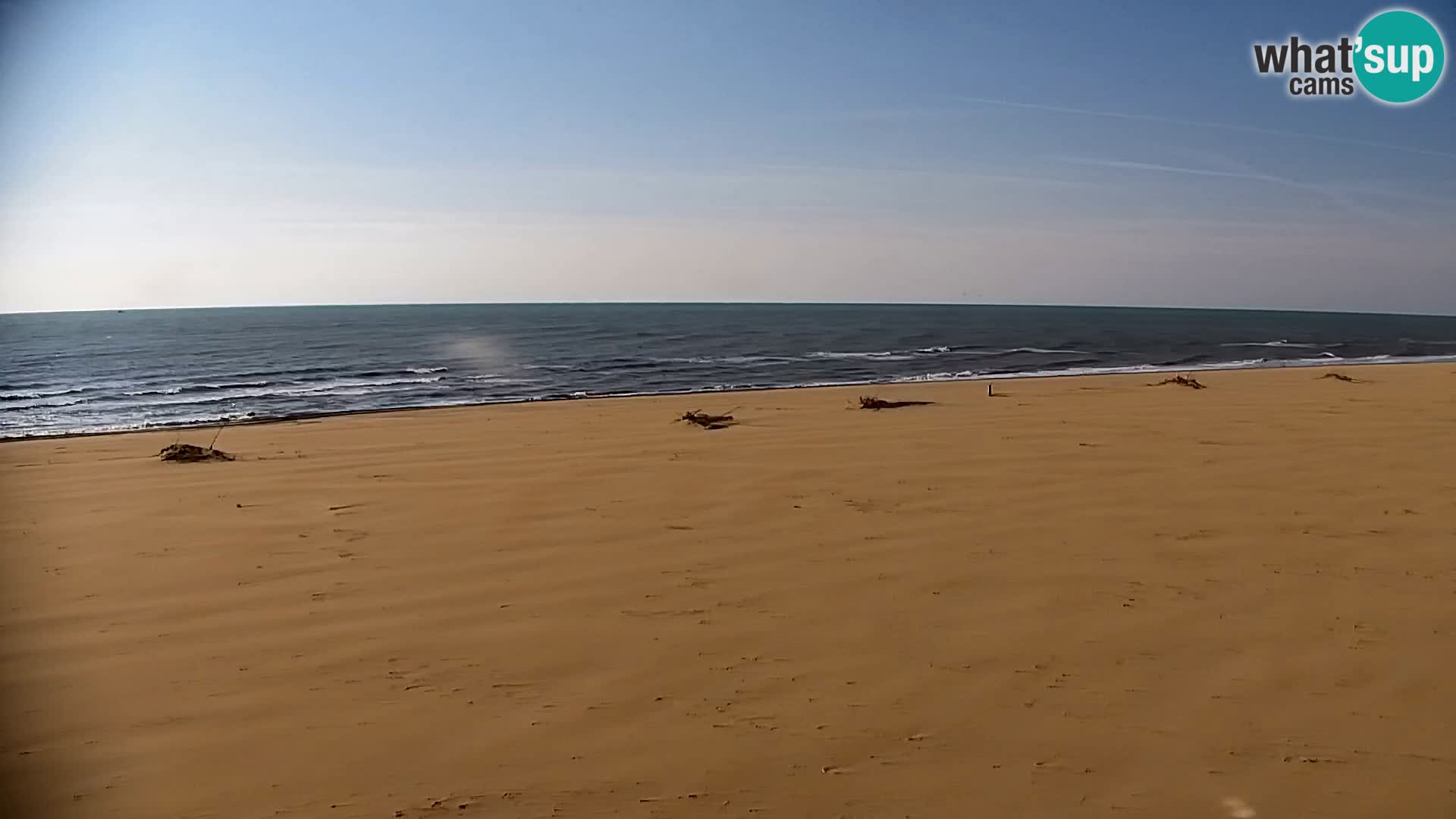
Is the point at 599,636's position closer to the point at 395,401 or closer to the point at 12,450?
the point at 12,450

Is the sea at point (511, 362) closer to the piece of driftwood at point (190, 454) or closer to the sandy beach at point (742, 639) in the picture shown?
the piece of driftwood at point (190, 454)

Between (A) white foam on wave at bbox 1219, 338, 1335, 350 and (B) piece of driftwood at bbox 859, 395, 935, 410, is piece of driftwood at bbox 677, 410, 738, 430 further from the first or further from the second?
(A) white foam on wave at bbox 1219, 338, 1335, 350

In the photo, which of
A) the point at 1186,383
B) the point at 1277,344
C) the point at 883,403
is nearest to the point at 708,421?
the point at 883,403

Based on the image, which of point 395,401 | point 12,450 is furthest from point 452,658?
point 395,401

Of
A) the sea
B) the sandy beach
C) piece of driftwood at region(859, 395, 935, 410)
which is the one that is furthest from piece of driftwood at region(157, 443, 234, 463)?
piece of driftwood at region(859, 395, 935, 410)

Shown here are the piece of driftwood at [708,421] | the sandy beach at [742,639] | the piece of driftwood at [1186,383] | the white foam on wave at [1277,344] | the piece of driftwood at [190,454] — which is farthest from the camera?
the white foam on wave at [1277,344]

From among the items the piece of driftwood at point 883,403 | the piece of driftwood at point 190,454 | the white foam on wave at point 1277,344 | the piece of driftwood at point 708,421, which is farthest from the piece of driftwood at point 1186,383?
the white foam on wave at point 1277,344
